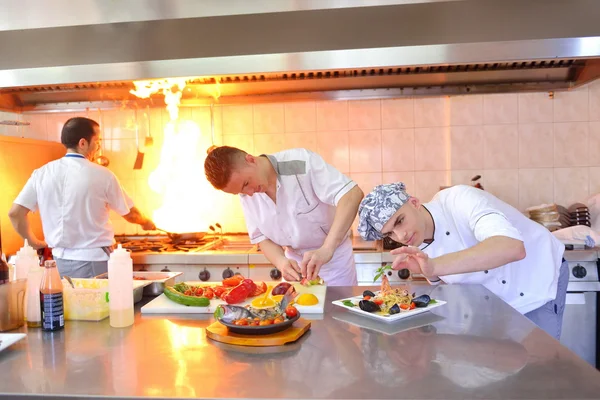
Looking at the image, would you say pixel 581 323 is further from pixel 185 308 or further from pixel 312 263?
pixel 185 308

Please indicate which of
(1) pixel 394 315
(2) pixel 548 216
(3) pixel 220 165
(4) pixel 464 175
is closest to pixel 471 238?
(1) pixel 394 315

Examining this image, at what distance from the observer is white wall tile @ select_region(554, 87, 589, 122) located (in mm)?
3684

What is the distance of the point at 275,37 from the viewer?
6.97 feet

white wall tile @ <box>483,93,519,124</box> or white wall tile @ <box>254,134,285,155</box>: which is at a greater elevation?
white wall tile @ <box>483,93,519,124</box>

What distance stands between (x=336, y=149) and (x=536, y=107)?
1434mm

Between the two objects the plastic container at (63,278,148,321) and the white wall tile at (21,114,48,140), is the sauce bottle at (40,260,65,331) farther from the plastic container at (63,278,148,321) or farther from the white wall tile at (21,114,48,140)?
the white wall tile at (21,114,48,140)

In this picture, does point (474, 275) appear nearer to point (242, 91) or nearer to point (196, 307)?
point (196, 307)

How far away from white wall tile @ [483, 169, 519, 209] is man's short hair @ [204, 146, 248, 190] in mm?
2258

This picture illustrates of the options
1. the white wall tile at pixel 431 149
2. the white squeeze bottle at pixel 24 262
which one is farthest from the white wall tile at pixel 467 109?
the white squeeze bottle at pixel 24 262

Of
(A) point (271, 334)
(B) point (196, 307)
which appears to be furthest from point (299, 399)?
(B) point (196, 307)

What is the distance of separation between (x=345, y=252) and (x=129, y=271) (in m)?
1.28

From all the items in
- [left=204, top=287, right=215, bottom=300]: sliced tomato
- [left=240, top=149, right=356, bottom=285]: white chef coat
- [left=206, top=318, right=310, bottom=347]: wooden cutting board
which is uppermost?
[left=240, top=149, right=356, bottom=285]: white chef coat

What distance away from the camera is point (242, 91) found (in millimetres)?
3881

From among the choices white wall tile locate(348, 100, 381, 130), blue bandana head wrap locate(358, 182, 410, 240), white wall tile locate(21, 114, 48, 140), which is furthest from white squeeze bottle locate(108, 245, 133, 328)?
white wall tile locate(21, 114, 48, 140)
